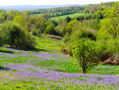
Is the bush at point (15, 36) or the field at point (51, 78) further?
the bush at point (15, 36)

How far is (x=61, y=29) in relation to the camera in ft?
361

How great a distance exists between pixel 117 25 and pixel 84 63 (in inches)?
1261

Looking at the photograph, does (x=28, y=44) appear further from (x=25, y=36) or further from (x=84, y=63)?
(x=84, y=63)

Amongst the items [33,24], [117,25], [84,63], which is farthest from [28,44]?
[33,24]

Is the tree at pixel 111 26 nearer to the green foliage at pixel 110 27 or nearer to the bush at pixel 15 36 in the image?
the green foliage at pixel 110 27

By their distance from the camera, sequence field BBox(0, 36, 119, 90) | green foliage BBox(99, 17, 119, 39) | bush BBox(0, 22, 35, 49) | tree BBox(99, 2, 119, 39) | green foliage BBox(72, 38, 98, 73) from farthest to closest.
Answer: bush BBox(0, 22, 35, 49) < green foliage BBox(99, 17, 119, 39) < tree BBox(99, 2, 119, 39) < green foliage BBox(72, 38, 98, 73) < field BBox(0, 36, 119, 90)

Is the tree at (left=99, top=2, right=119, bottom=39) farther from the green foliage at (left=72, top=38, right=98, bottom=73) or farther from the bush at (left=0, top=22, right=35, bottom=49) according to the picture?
the bush at (left=0, top=22, right=35, bottom=49)

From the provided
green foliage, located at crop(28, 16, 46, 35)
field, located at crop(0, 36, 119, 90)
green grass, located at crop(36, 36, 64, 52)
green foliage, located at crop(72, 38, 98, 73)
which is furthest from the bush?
green foliage, located at crop(28, 16, 46, 35)

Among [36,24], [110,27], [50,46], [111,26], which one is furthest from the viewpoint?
[36,24]

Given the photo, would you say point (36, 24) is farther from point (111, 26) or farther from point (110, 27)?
point (111, 26)

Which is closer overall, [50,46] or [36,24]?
[50,46]

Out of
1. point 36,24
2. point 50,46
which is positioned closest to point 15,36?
point 50,46

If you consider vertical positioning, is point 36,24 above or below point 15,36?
below

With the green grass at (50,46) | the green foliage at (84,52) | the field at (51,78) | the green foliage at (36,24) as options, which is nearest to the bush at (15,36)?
the green grass at (50,46)
